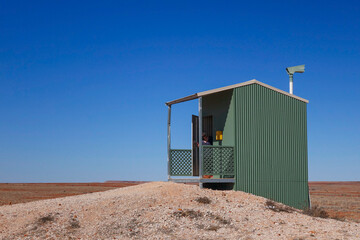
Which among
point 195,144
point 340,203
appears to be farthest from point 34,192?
point 195,144

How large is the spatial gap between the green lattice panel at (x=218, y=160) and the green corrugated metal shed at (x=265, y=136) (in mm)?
242

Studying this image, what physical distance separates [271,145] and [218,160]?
8.07 feet

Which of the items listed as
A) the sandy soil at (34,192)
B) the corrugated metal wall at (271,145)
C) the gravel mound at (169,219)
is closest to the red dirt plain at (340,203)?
the corrugated metal wall at (271,145)

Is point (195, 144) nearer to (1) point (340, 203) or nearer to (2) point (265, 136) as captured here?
(2) point (265, 136)

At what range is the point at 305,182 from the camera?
17.8m

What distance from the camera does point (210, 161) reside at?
16.1 meters

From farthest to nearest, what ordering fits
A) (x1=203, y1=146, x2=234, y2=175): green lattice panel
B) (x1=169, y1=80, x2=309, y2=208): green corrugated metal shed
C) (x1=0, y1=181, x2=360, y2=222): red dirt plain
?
(x1=0, y1=181, x2=360, y2=222): red dirt plain → (x1=169, y1=80, x2=309, y2=208): green corrugated metal shed → (x1=203, y1=146, x2=234, y2=175): green lattice panel

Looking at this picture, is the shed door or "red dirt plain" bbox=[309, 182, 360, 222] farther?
"red dirt plain" bbox=[309, 182, 360, 222]

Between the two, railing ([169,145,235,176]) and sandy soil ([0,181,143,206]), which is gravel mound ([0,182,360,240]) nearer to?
railing ([169,145,235,176])

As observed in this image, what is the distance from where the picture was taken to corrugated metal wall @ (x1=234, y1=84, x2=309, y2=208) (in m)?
16.5

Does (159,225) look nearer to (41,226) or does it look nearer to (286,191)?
(41,226)

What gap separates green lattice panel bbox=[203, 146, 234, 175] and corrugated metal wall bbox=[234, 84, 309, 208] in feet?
0.91

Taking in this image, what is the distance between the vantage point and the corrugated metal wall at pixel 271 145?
16.5m

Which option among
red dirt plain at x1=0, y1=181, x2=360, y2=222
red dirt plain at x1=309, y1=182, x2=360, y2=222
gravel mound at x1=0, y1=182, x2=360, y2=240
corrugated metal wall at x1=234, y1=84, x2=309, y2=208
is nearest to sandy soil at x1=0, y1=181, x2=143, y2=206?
red dirt plain at x1=0, y1=181, x2=360, y2=222
